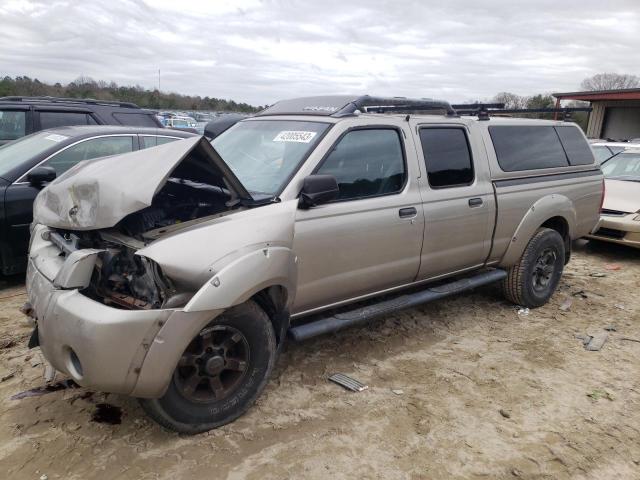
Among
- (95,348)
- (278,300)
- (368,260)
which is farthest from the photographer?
(368,260)

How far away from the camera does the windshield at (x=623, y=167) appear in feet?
29.1

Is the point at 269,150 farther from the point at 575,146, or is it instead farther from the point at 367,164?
the point at 575,146

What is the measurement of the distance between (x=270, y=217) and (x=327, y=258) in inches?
23.0

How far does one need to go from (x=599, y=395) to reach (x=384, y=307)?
170cm

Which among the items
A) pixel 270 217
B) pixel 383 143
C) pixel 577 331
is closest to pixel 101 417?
pixel 270 217

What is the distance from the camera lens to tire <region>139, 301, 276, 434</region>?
2.94 meters

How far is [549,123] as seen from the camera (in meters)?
5.60

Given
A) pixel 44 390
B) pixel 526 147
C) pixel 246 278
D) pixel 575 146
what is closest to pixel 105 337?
pixel 246 278

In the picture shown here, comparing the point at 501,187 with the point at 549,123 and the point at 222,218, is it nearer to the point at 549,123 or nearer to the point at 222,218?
the point at 549,123

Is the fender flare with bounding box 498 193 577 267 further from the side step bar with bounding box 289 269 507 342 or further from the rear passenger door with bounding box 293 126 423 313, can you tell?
the rear passenger door with bounding box 293 126 423 313

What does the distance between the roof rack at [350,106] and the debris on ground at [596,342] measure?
2.46 meters

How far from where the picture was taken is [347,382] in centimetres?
378

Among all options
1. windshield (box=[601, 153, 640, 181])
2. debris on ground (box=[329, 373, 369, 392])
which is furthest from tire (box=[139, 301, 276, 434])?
windshield (box=[601, 153, 640, 181])

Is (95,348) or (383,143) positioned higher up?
(383,143)
